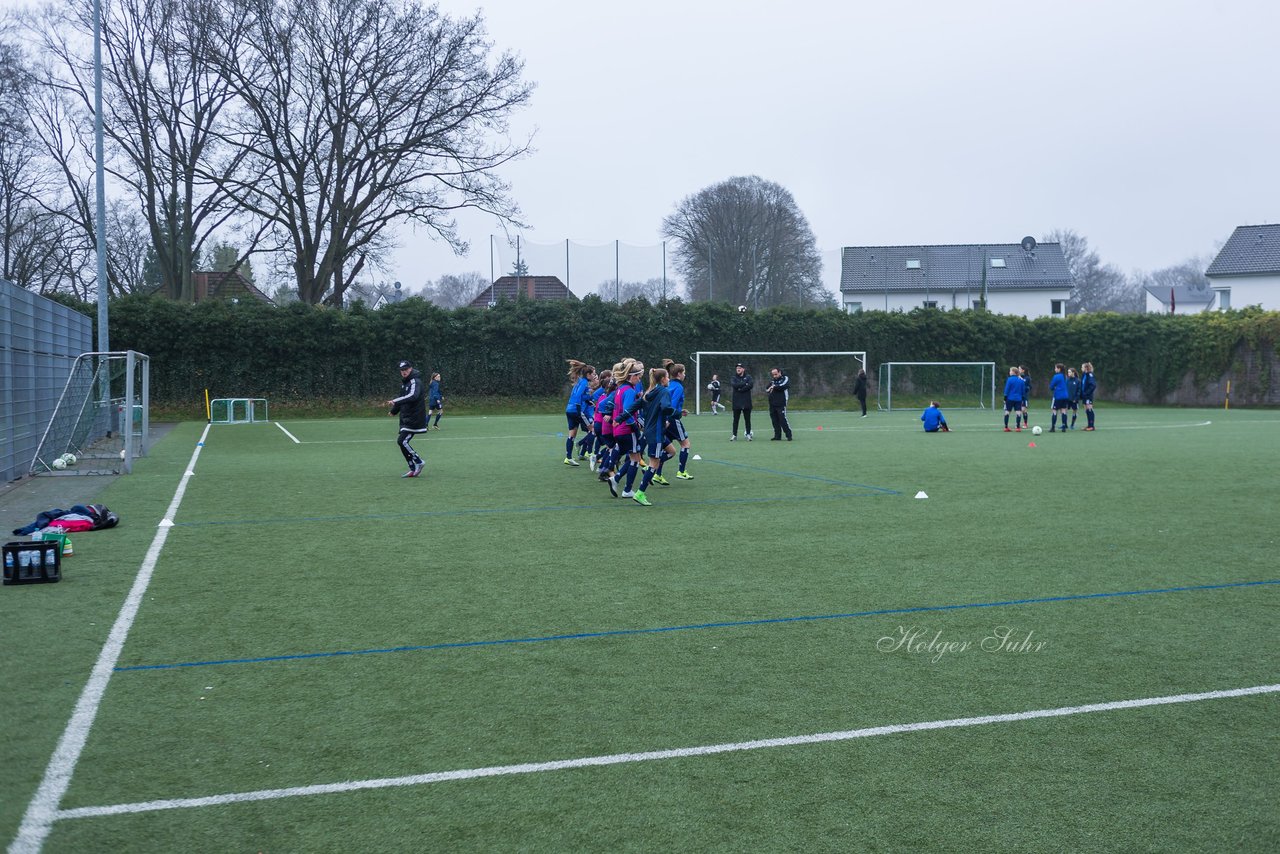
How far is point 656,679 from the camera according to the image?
5.82 m

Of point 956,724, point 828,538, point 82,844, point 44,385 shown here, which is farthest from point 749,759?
point 44,385

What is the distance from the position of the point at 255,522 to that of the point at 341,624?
5.38 metres

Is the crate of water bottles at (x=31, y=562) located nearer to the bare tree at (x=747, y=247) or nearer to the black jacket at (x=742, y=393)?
the black jacket at (x=742, y=393)

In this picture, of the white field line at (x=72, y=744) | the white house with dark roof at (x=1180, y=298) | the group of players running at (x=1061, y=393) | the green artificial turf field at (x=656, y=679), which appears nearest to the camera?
the white field line at (x=72, y=744)

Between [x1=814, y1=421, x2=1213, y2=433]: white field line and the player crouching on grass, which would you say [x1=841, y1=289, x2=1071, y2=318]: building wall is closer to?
[x1=814, y1=421, x2=1213, y2=433]: white field line

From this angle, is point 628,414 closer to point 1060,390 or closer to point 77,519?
point 77,519

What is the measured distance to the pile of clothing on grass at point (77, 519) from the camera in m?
10.7

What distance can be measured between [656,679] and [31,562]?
5.40 metres

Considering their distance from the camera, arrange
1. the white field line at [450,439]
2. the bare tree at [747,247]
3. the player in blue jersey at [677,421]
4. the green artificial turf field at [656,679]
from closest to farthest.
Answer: the green artificial turf field at [656,679] < the player in blue jersey at [677,421] < the white field line at [450,439] < the bare tree at [747,247]

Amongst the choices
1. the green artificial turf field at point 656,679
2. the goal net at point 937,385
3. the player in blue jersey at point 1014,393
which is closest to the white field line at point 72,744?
the green artificial turf field at point 656,679

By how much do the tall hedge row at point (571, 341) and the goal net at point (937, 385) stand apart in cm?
156

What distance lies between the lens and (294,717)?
17.1 feet

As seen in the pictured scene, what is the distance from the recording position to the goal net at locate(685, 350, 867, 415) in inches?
1902

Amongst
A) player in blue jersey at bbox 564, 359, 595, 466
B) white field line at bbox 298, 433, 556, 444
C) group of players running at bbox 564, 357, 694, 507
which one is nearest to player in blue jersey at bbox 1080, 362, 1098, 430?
white field line at bbox 298, 433, 556, 444
